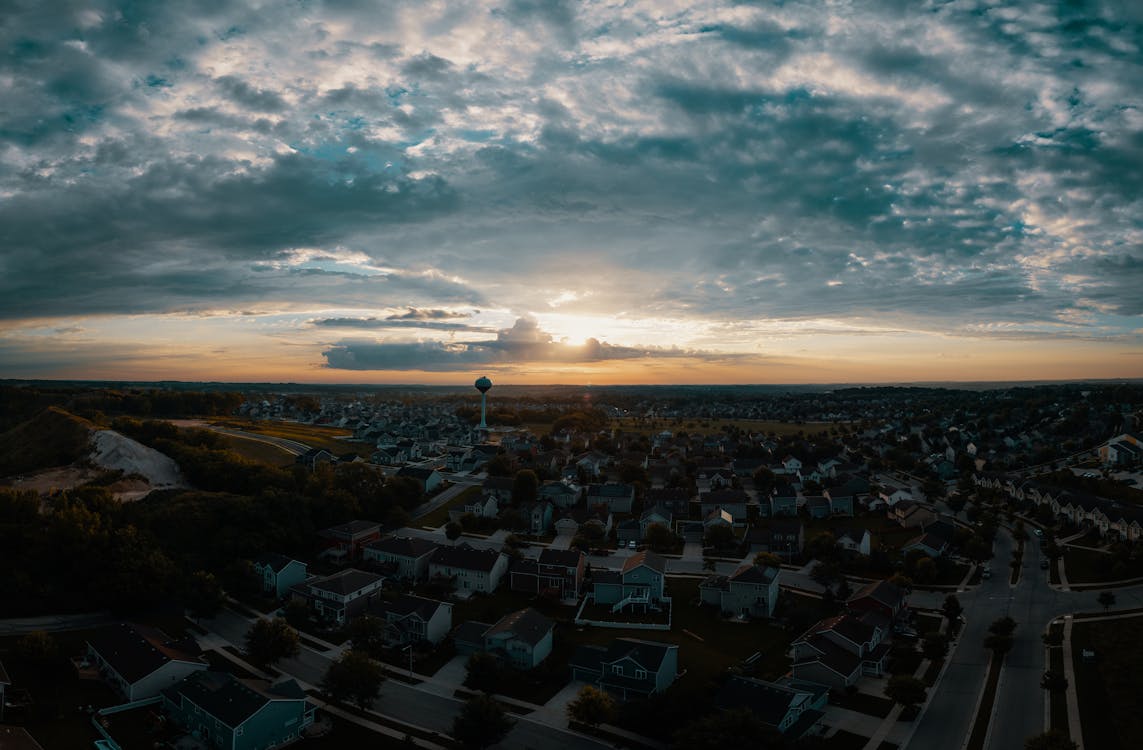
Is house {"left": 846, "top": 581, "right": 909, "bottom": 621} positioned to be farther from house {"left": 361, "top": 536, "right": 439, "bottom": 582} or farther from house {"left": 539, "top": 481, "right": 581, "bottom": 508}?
house {"left": 539, "top": 481, "right": 581, "bottom": 508}

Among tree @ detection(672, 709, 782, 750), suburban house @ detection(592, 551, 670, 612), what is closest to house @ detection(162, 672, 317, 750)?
tree @ detection(672, 709, 782, 750)

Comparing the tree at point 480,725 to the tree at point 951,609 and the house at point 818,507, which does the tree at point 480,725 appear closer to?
the tree at point 951,609

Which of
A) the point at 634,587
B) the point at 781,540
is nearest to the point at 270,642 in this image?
the point at 634,587

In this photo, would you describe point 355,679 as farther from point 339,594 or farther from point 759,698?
point 759,698

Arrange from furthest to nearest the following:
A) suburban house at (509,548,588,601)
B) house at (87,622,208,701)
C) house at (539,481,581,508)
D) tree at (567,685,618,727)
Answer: house at (539,481,581,508), suburban house at (509,548,588,601), house at (87,622,208,701), tree at (567,685,618,727)

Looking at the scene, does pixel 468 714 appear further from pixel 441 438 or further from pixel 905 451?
pixel 441 438

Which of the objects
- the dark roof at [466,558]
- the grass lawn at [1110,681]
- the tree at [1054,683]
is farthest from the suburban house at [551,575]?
the grass lawn at [1110,681]
